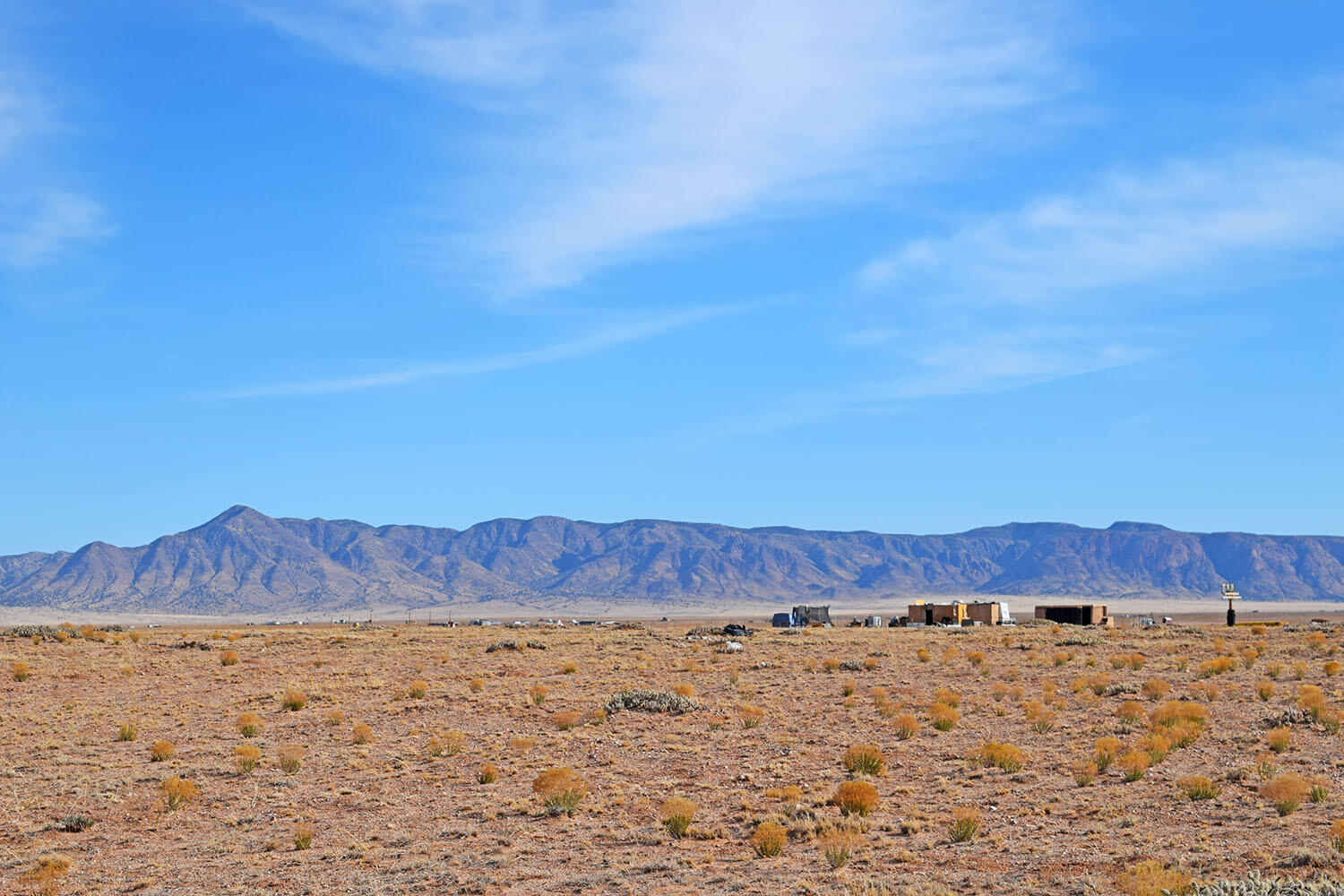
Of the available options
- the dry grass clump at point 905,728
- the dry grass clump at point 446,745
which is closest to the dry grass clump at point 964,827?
the dry grass clump at point 905,728

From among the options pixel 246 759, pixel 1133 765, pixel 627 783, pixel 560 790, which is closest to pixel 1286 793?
pixel 1133 765

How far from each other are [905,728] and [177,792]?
16.1 m

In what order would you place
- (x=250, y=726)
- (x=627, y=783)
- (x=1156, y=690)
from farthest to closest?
(x=1156, y=690), (x=250, y=726), (x=627, y=783)

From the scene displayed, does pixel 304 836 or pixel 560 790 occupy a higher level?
pixel 560 790

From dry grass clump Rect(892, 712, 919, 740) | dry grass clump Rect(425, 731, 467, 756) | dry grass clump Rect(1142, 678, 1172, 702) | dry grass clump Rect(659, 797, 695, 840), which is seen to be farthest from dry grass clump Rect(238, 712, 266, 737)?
dry grass clump Rect(1142, 678, 1172, 702)

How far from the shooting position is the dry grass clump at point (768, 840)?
58.5ft

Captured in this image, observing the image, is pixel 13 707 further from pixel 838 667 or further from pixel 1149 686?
pixel 1149 686

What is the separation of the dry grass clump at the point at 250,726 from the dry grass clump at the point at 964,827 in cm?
1938

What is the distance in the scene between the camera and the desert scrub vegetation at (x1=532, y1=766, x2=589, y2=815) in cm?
2128

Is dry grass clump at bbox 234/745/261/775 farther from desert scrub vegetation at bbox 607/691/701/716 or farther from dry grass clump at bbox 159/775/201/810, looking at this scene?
desert scrub vegetation at bbox 607/691/701/716

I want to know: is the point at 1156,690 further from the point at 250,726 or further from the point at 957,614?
the point at 957,614

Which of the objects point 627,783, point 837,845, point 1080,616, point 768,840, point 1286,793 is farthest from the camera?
point 1080,616

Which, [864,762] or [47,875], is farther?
[864,762]

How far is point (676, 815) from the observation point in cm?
1962
